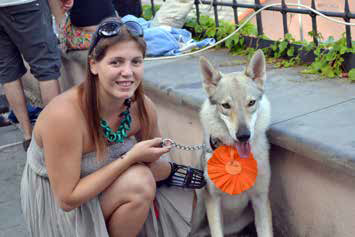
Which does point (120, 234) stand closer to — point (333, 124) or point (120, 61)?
point (120, 61)

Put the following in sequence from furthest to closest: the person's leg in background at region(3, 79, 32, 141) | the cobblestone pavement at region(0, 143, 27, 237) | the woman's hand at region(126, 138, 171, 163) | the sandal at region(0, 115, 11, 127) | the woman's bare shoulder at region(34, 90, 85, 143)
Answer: the sandal at region(0, 115, 11, 127), the person's leg in background at region(3, 79, 32, 141), the cobblestone pavement at region(0, 143, 27, 237), the woman's hand at region(126, 138, 171, 163), the woman's bare shoulder at region(34, 90, 85, 143)

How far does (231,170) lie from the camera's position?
245 cm

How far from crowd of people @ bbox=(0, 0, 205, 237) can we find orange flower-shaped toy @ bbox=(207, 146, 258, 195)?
0.19 m

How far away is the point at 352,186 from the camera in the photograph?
2.18 m

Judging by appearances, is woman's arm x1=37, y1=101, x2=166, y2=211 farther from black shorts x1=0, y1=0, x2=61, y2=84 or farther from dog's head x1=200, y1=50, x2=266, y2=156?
black shorts x1=0, y1=0, x2=61, y2=84

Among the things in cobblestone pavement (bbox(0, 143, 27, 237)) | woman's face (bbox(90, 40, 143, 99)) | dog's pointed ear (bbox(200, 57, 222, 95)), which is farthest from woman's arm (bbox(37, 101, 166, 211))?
cobblestone pavement (bbox(0, 143, 27, 237))

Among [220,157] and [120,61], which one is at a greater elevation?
[120,61]

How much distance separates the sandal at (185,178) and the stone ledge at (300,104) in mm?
461

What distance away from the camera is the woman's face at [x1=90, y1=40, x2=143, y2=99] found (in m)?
2.20

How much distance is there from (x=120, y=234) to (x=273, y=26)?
7.71 m

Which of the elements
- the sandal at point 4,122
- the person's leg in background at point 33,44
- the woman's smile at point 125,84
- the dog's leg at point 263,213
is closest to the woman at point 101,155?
the woman's smile at point 125,84

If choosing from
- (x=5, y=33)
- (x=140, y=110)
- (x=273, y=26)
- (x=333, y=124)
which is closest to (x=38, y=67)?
(x=5, y=33)

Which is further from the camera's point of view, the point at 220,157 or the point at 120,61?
the point at 220,157

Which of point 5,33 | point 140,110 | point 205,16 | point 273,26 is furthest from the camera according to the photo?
point 273,26
